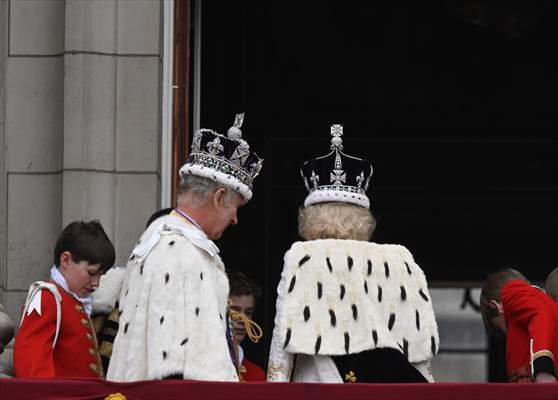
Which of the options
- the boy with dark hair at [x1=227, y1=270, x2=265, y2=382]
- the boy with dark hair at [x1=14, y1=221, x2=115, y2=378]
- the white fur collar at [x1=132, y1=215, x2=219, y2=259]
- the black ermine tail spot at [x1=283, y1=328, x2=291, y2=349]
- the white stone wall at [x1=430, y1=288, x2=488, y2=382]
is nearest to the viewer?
the white fur collar at [x1=132, y1=215, x2=219, y2=259]

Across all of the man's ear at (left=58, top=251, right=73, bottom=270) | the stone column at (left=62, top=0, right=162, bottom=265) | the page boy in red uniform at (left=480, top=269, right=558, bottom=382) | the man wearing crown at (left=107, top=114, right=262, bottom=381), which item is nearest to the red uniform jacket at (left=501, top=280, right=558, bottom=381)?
the page boy in red uniform at (left=480, top=269, right=558, bottom=382)

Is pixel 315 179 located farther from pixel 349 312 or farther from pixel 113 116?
pixel 113 116

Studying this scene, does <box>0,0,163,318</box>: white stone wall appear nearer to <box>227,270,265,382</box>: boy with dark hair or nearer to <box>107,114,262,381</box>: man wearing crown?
<box>227,270,265,382</box>: boy with dark hair

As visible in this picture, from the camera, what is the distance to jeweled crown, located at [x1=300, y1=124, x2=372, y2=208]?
7242 millimetres

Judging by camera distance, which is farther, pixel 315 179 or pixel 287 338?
pixel 315 179

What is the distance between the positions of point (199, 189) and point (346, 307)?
79 centimetres

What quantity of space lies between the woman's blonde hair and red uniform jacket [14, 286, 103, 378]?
1.05 meters

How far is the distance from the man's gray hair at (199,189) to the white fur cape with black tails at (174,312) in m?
0.12

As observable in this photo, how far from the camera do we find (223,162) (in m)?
6.85

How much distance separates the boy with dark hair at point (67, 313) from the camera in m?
7.07

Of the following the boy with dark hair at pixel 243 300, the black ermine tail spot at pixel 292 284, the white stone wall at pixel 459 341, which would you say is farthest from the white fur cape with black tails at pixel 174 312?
the white stone wall at pixel 459 341

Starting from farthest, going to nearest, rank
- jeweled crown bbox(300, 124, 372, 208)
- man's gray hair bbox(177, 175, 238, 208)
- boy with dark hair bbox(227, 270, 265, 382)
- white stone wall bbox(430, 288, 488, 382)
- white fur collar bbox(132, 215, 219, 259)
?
white stone wall bbox(430, 288, 488, 382)
boy with dark hair bbox(227, 270, 265, 382)
jeweled crown bbox(300, 124, 372, 208)
man's gray hair bbox(177, 175, 238, 208)
white fur collar bbox(132, 215, 219, 259)

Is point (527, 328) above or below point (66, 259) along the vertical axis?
below

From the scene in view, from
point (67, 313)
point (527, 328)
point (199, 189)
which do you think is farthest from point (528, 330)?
point (67, 313)
